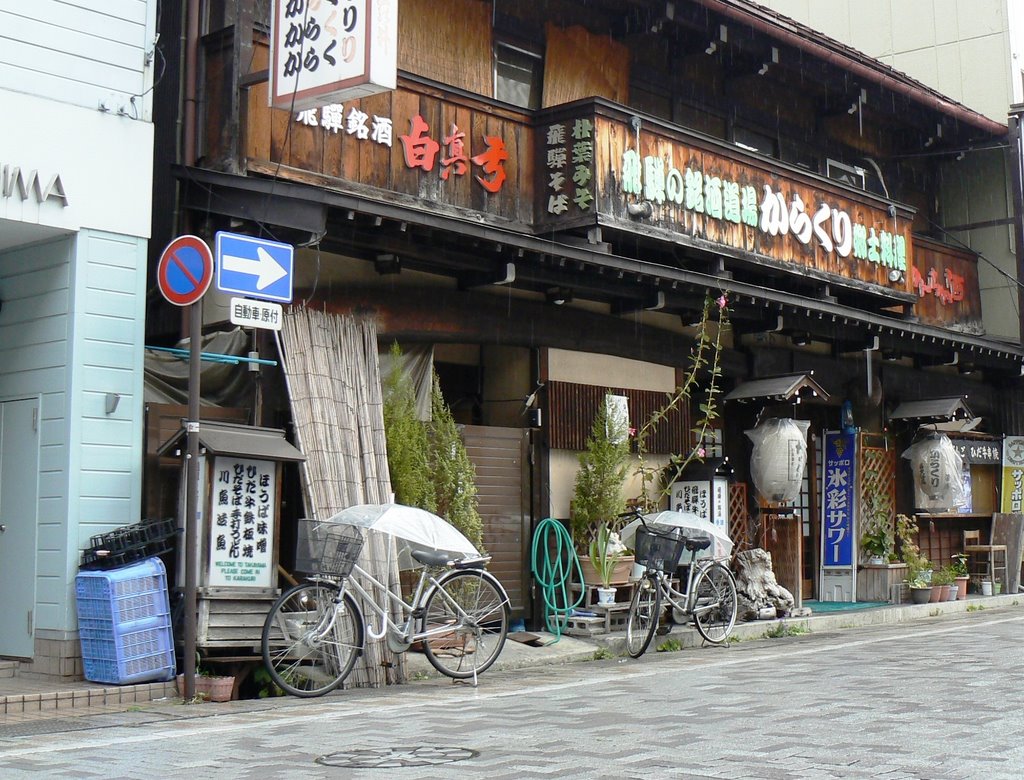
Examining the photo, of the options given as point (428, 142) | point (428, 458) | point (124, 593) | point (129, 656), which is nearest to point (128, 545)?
point (124, 593)

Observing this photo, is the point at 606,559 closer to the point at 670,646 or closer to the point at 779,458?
the point at 670,646

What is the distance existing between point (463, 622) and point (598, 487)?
3830 millimetres

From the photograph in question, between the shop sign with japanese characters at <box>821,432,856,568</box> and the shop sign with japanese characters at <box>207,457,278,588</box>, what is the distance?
436 inches

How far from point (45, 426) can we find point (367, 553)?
2.95 meters

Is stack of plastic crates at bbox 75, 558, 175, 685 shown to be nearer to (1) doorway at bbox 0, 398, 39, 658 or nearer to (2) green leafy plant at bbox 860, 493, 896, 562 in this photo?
(1) doorway at bbox 0, 398, 39, 658

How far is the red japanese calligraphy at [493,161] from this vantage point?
42.3ft

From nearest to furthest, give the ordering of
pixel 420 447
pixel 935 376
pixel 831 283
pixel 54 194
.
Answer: pixel 54 194 < pixel 420 447 < pixel 831 283 < pixel 935 376

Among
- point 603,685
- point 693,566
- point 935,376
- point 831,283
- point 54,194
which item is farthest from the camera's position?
point 935,376

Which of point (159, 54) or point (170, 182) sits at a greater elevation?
point (159, 54)

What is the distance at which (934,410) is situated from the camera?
64.5ft

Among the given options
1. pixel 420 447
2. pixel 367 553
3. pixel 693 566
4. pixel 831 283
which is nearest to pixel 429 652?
pixel 367 553

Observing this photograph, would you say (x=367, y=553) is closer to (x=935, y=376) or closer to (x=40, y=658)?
(x=40, y=658)

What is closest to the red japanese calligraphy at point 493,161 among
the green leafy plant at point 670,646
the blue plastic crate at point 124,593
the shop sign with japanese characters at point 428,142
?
the shop sign with japanese characters at point 428,142

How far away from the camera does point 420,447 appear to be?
1214cm
